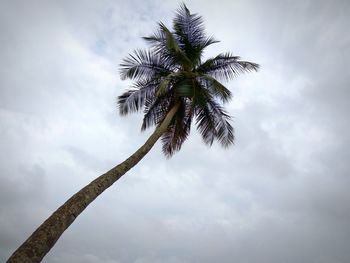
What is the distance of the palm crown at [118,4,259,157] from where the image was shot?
38.5 ft

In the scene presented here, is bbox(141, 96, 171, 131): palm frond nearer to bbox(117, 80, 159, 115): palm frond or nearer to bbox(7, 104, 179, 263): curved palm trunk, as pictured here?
bbox(117, 80, 159, 115): palm frond

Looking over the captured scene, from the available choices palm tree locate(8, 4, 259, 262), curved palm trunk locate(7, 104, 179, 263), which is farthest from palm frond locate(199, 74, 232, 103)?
curved palm trunk locate(7, 104, 179, 263)

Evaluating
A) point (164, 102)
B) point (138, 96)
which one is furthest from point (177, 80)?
point (138, 96)

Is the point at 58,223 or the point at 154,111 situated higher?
the point at 154,111

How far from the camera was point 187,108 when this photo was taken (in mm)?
12477

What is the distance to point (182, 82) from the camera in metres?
11.4

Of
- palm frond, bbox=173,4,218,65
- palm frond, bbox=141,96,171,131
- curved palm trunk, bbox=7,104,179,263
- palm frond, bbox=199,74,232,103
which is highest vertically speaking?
palm frond, bbox=173,4,218,65

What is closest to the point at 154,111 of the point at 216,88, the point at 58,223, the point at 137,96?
the point at 137,96

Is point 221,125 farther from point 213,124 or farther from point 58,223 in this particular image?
point 58,223

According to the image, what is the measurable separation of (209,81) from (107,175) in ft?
20.6

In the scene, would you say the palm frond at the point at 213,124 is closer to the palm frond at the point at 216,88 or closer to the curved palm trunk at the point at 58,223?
the palm frond at the point at 216,88

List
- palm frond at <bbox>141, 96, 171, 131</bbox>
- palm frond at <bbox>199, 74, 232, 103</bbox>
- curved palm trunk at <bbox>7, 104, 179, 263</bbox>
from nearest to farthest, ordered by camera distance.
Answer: curved palm trunk at <bbox>7, 104, 179, 263</bbox>
palm frond at <bbox>199, 74, 232, 103</bbox>
palm frond at <bbox>141, 96, 171, 131</bbox>

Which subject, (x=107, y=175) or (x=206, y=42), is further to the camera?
(x=206, y=42)

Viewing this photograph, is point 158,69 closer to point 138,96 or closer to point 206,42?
point 138,96
